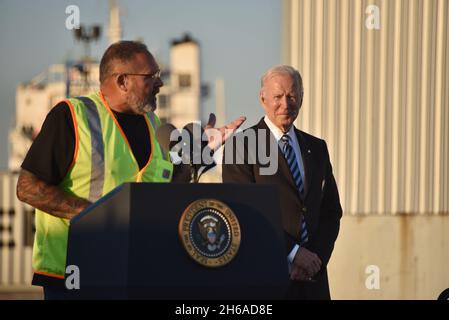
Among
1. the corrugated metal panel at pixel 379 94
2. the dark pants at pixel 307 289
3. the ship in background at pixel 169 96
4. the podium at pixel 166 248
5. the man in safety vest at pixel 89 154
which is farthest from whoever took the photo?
the ship in background at pixel 169 96

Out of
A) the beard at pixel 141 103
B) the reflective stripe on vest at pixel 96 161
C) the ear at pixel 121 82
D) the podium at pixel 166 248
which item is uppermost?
the ear at pixel 121 82

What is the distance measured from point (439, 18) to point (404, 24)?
1.19ft

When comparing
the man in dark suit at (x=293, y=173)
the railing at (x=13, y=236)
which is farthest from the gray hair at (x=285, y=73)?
the railing at (x=13, y=236)

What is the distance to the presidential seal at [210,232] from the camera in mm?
3436

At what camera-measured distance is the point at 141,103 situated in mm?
4617

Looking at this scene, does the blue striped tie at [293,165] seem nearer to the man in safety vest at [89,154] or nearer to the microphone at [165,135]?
the man in safety vest at [89,154]

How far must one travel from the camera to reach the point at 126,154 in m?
4.66

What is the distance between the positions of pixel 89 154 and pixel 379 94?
6.68m

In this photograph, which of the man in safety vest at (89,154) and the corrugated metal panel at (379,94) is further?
the corrugated metal panel at (379,94)

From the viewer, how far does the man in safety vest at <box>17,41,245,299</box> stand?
4.47m

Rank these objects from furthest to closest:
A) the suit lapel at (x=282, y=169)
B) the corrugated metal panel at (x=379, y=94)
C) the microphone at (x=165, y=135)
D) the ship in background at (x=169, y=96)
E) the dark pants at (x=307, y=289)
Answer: the ship in background at (x=169, y=96)
the corrugated metal panel at (x=379, y=94)
the suit lapel at (x=282, y=169)
the dark pants at (x=307, y=289)
the microphone at (x=165, y=135)

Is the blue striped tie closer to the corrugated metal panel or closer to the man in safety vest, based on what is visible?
the man in safety vest

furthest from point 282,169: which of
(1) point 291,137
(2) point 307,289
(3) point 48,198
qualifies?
(3) point 48,198

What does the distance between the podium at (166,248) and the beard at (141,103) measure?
42.5 inches
